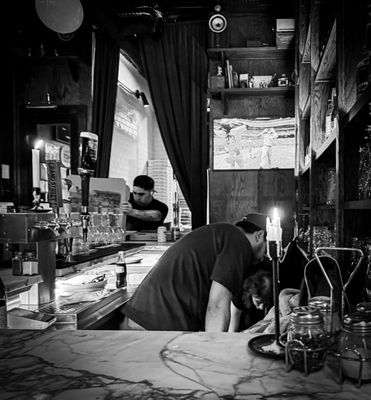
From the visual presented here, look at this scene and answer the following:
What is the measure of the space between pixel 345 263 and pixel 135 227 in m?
4.55

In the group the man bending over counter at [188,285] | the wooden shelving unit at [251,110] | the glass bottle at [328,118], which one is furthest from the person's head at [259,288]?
the wooden shelving unit at [251,110]

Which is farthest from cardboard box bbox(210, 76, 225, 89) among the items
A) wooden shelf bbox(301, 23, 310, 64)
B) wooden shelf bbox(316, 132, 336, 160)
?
wooden shelf bbox(316, 132, 336, 160)

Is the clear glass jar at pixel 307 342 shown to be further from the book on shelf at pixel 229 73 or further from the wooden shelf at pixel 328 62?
the book on shelf at pixel 229 73

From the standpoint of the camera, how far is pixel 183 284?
8.29 feet

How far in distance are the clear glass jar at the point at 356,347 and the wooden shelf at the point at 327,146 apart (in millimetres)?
1281

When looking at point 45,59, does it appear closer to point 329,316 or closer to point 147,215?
point 147,215

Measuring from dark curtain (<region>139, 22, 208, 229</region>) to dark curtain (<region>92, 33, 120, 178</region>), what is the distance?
19.5 inches

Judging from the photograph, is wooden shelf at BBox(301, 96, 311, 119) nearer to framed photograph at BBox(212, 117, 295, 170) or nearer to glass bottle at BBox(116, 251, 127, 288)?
framed photograph at BBox(212, 117, 295, 170)

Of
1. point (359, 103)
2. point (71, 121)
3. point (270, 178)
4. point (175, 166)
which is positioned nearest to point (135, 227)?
point (175, 166)

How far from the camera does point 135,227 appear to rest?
6445 millimetres

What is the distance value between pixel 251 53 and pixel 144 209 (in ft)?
8.89

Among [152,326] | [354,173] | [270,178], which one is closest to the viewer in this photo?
[354,173]

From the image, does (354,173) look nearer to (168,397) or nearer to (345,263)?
(345,263)

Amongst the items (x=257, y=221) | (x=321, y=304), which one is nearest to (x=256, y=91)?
(x=257, y=221)
